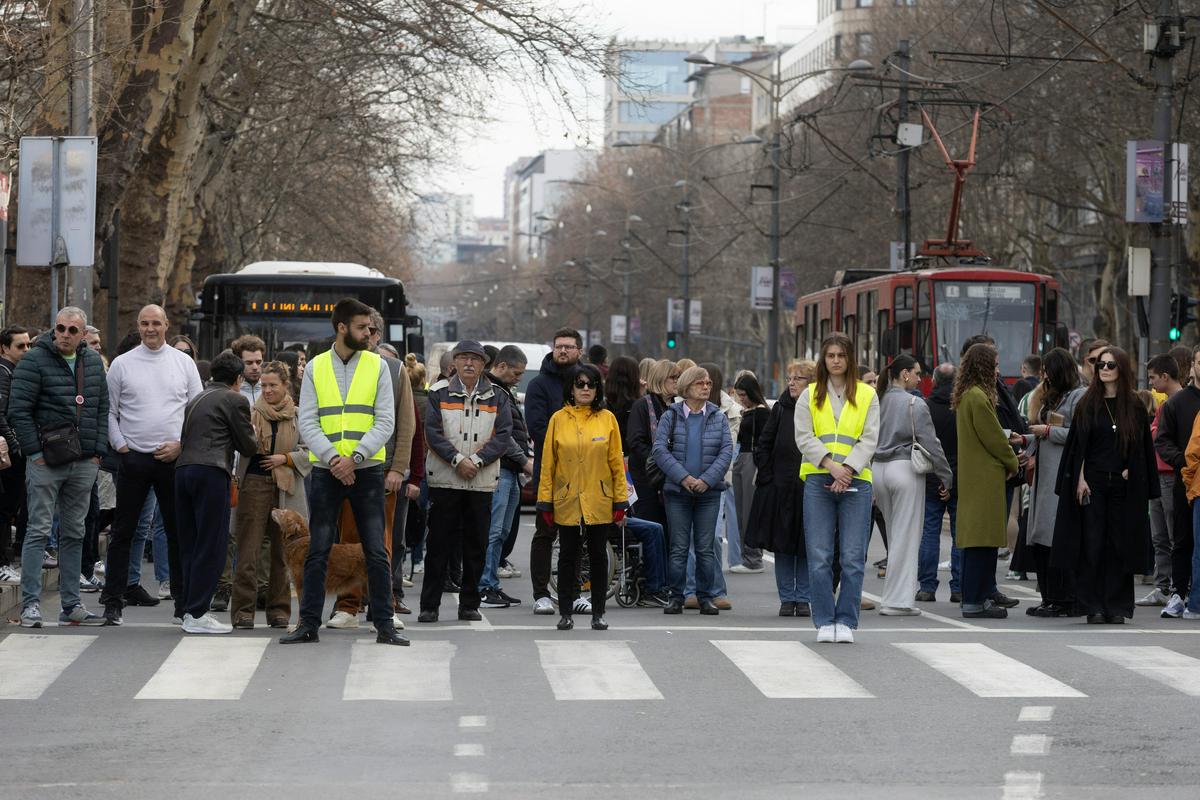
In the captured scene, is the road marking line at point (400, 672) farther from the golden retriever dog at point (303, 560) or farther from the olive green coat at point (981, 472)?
the olive green coat at point (981, 472)

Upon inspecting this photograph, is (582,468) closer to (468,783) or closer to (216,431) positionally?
(216,431)

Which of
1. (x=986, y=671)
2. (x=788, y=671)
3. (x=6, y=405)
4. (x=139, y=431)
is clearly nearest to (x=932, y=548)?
(x=986, y=671)

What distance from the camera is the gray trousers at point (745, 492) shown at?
18.4 m

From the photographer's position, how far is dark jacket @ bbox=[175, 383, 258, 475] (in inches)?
479

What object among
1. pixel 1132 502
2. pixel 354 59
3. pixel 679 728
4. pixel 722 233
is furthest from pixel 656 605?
pixel 722 233

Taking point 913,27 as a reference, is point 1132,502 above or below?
below

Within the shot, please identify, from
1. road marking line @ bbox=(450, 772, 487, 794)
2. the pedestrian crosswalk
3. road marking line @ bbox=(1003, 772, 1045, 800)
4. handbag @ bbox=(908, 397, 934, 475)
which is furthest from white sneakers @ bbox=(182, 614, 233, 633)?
road marking line @ bbox=(1003, 772, 1045, 800)

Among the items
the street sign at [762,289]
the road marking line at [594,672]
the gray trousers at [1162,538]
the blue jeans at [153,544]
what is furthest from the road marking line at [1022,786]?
the street sign at [762,289]

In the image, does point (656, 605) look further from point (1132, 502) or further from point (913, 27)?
point (913, 27)

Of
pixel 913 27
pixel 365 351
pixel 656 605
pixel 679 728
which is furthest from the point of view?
pixel 913 27

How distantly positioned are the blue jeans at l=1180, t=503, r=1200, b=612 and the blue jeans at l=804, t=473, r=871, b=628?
8.57 feet

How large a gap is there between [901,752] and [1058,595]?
620cm

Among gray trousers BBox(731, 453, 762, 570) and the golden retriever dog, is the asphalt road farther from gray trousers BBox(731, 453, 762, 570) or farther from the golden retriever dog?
gray trousers BBox(731, 453, 762, 570)

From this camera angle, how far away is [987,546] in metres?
13.7
